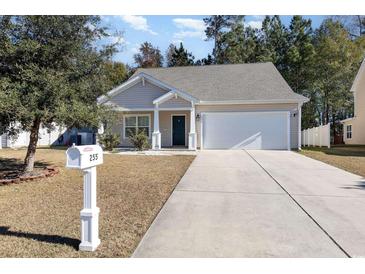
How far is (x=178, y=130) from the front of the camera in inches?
766

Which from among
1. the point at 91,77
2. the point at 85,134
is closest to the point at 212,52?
the point at 85,134

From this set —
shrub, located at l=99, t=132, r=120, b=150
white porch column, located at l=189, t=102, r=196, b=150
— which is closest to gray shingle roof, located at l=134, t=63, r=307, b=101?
white porch column, located at l=189, t=102, r=196, b=150

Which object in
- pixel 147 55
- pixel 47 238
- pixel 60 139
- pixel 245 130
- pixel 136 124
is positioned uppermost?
pixel 147 55

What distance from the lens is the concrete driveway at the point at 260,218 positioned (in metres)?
3.98

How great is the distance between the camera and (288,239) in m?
4.29

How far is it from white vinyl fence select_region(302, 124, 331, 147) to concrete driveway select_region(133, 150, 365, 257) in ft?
41.2

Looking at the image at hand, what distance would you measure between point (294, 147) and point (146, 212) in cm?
1494

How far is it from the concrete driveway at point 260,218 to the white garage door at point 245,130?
924 cm

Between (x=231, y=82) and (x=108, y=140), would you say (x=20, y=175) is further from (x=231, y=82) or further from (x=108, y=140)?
(x=231, y=82)

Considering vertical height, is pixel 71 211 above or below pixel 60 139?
below

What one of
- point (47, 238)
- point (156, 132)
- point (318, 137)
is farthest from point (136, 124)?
point (47, 238)

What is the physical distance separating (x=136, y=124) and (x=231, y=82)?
696 cm

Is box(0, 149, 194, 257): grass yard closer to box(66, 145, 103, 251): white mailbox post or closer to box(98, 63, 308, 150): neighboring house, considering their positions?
box(66, 145, 103, 251): white mailbox post

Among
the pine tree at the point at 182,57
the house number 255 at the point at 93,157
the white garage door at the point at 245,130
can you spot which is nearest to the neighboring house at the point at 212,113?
the white garage door at the point at 245,130
